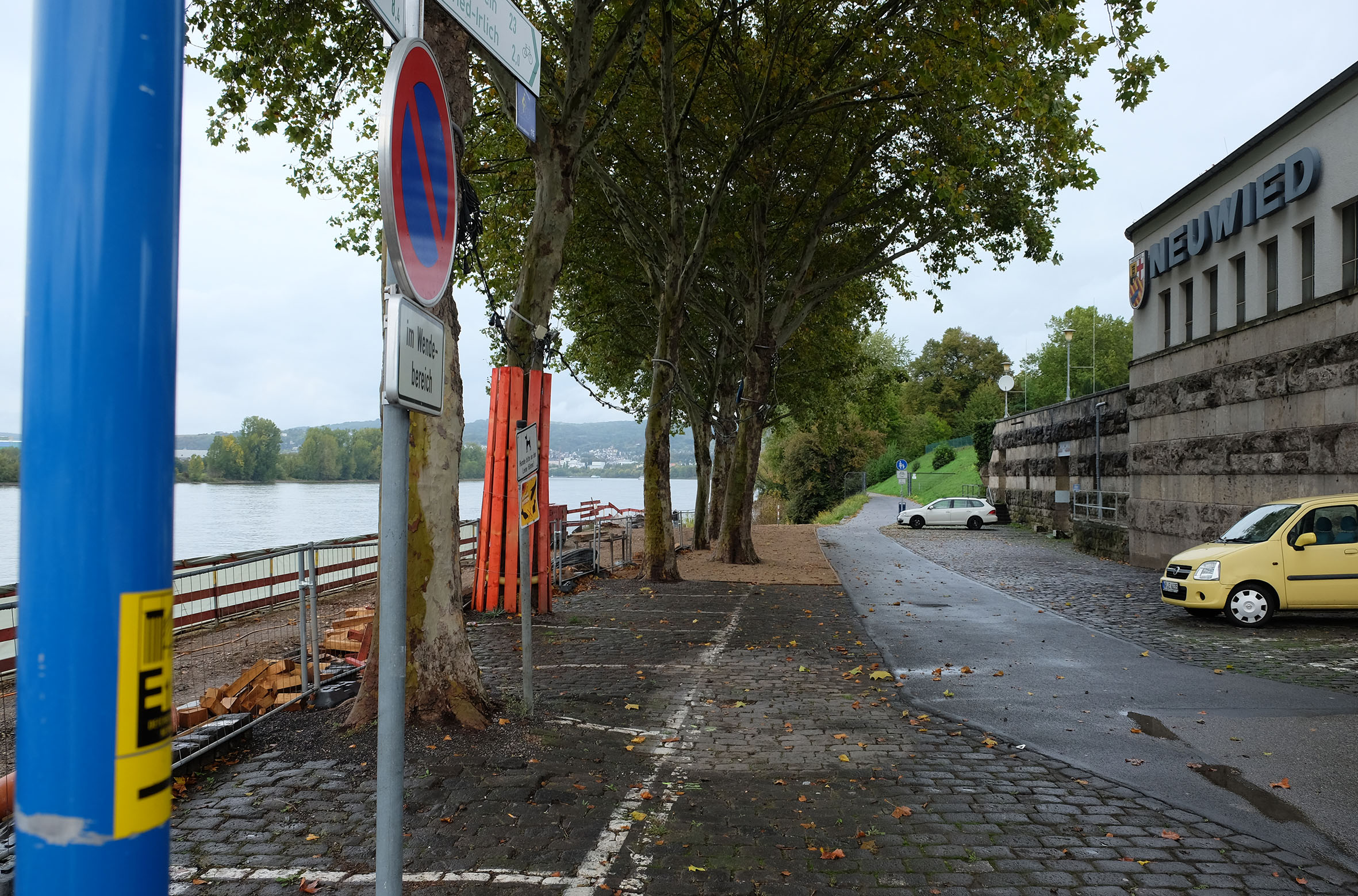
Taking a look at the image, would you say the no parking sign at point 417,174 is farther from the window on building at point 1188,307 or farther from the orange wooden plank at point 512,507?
the window on building at point 1188,307

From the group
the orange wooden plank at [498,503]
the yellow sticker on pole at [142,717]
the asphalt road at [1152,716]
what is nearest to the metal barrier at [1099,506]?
the asphalt road at [1152,716]

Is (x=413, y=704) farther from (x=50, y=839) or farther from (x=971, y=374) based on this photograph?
(x=971, y=374)

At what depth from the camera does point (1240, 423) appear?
18.3 meters

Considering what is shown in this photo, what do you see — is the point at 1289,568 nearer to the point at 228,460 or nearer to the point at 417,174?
the point at 417,174

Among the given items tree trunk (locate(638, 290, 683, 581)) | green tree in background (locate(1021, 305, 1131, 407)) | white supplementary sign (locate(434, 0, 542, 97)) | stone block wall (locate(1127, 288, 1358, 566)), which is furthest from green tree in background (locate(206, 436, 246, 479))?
green tree in background (locate(1021, 305, 1131, 407))

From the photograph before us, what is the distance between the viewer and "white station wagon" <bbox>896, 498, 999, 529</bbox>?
41000 mm

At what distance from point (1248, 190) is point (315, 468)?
3015 centimetres

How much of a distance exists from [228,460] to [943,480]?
49028 millimetres

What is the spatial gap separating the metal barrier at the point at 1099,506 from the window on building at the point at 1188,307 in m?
5.58

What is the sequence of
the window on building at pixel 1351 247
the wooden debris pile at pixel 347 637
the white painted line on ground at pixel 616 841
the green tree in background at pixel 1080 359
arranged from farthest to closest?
the green tree in background at pixel 1080 359, the window on building at pixel 1351 247, the wooden debris pile at pixel 347 637, the white painted line on ground at pixel 616 841

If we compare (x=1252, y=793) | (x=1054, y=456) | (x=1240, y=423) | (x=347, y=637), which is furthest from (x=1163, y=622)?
(x=1054, y=456)

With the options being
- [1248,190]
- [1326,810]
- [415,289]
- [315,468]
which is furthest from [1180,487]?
[315,468]

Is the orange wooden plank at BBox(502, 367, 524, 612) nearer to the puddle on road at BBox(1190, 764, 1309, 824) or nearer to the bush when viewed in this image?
the puddle on road at BBox(1190, 764, 1309, 824)

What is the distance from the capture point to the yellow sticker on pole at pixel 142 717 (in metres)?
1.57
